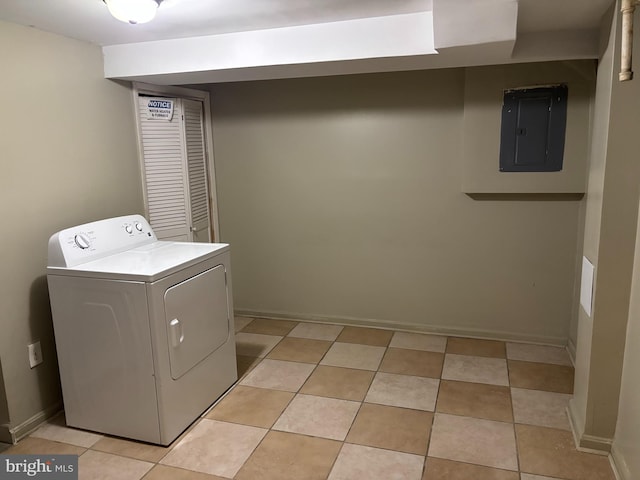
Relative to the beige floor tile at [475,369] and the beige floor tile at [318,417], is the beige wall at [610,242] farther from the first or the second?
the beige floor tile at [318,417]

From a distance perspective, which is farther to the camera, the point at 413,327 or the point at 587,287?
the point at 413,327

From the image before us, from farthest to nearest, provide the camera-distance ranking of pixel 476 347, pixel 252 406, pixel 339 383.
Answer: pixel 476 347
pixel 339 383
pixel 252 406

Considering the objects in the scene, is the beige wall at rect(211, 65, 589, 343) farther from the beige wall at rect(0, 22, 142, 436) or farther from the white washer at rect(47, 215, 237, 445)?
the white washer at rect(47, 215, 237, 445)

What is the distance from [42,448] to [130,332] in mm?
783

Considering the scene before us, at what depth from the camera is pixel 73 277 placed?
2.42 metres

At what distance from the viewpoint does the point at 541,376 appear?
3.08m

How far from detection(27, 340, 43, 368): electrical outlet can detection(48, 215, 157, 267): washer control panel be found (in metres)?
0.48

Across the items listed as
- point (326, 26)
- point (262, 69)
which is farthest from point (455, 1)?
point (262, 69)

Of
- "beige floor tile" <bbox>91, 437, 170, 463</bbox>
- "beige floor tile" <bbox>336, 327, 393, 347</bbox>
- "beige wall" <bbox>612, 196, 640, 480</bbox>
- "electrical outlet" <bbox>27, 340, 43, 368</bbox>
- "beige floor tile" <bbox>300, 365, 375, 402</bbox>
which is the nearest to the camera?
"beige wall" <bbox>612, 196, 640, 480</bbox>

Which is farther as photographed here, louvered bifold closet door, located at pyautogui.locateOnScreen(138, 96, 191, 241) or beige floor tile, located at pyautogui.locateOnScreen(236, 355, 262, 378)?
louvered bifold closet door, located at pyautogui.locateOnScreen(138, 96, 191, 241)

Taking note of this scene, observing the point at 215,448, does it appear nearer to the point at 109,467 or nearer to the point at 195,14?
the point at 109,467

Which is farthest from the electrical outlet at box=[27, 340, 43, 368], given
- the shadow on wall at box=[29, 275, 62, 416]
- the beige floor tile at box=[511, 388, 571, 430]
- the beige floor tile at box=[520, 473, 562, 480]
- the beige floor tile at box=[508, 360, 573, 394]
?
the beige floor tile at box=[508, 360, 573, 394]

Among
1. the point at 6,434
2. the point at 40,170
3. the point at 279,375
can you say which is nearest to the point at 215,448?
the point at 279,375

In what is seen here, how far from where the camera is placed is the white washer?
2340 millimetres
